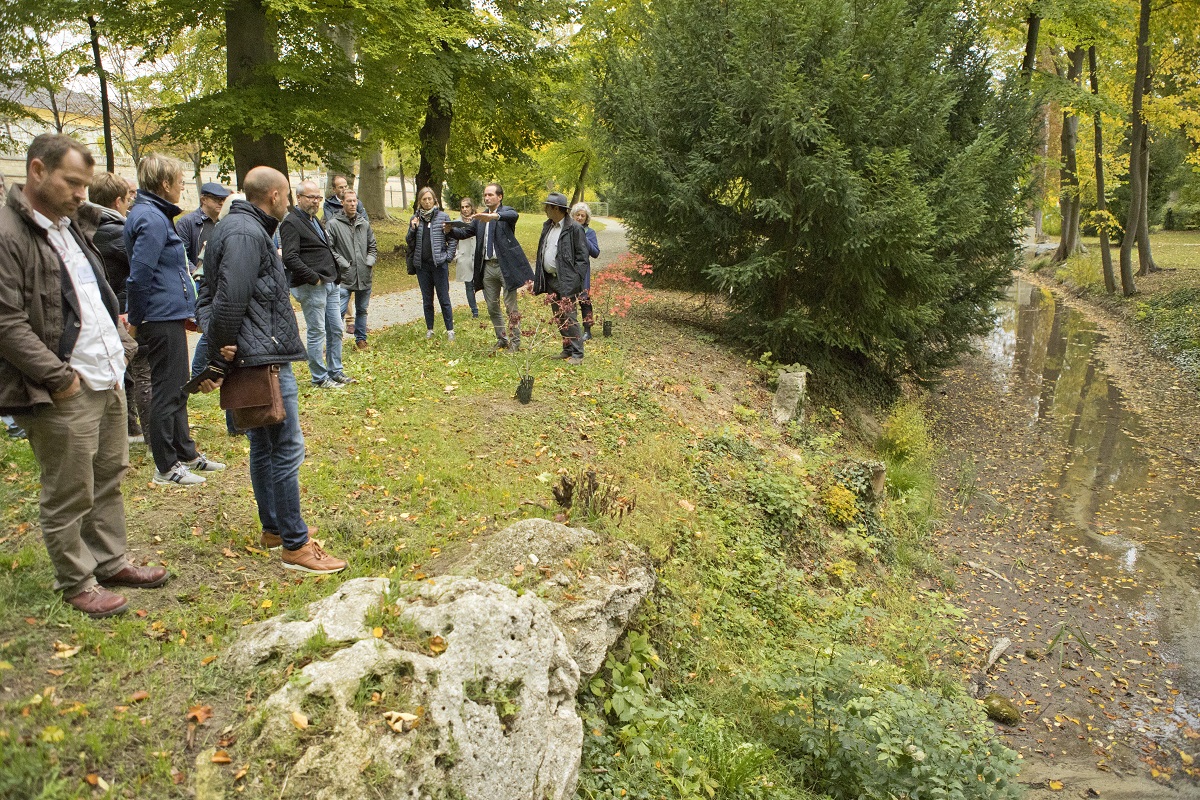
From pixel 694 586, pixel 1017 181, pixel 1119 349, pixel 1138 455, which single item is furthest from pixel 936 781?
pixel 1119 349

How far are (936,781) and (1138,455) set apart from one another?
10112mm

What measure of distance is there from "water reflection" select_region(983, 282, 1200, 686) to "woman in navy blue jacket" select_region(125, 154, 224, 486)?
352 inches

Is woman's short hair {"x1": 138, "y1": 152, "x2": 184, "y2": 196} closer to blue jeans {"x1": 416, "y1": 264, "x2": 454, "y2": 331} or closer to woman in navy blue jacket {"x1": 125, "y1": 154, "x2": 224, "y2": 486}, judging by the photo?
woman in navy blue jacket {"x1": 125, "y1": 154, "x2": 224, "y2": 486}

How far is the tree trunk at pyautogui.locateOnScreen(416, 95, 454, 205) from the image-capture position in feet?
65.3

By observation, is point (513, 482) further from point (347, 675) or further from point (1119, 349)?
point (1119, 349)

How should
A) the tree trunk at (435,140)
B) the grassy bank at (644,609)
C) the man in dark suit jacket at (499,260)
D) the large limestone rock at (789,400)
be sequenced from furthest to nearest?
the tree trunk at (435,140)
the large limestone rock at (789,400)
the man in dark suit jacket at (499,260)
the grassy bank at (644,609)

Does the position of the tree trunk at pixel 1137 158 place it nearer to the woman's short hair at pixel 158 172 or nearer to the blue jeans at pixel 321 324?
the blue jeans at pixel 321 324

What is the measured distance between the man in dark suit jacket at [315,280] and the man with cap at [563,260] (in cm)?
251

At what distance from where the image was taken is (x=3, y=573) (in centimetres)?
404

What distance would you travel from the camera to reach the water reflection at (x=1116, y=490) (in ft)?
27.5

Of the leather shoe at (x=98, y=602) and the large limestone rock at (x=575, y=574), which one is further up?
the leather shoe at (x=98, y=602)

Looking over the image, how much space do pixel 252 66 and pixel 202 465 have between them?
38.7 ft

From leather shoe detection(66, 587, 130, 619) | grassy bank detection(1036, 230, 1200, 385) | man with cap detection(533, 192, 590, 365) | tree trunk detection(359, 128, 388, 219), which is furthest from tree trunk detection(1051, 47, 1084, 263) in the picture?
leather shoe detection(66, 587, 130, 619)

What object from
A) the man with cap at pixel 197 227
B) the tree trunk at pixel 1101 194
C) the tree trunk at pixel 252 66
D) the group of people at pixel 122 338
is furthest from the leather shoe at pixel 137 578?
the tree trunk at pixel 1101 194
